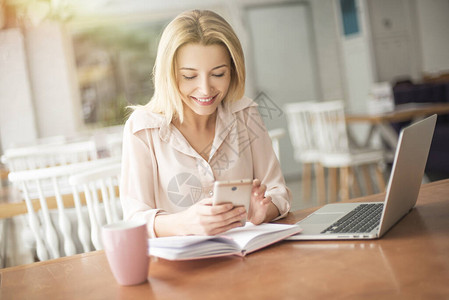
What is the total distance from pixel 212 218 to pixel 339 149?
339cm

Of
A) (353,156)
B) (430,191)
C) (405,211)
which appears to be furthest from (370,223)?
(353,156)

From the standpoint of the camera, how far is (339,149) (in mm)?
4246

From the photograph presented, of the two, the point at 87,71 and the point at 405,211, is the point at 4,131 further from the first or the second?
the point at 405,211

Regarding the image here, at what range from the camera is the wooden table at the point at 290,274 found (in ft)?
2.39

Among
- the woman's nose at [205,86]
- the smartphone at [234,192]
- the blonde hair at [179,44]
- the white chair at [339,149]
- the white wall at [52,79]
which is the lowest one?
the white chair at [339,149]

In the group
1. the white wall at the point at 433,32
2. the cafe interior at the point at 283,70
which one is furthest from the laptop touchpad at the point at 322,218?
the white wall at the point at 433,32

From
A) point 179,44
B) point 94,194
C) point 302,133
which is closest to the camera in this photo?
point 179,44

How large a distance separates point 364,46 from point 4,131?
439 cm

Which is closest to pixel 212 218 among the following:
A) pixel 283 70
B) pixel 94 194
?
pixel 94 194

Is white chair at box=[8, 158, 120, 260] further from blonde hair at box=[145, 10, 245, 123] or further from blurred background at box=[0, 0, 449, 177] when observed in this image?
blurred background at box=[0, 0, 449, 177]

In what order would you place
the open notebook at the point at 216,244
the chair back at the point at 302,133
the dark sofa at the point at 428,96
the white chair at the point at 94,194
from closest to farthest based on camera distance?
the open notebook at the point at 216,244
the white chair at the point at 94,194
the chair back at the point at 302,133
the dark sofa at the point at 428,96

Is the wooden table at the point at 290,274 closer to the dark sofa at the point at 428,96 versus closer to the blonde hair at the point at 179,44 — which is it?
the blonde hair at the point at 179,44

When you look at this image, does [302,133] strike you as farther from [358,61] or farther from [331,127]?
[358,61]

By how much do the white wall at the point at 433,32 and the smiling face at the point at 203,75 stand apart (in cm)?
629
